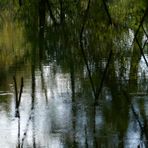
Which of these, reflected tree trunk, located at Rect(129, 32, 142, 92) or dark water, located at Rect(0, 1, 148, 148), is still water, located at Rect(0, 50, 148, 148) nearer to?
dark water, located at Rect(0, 1, 148, 148)

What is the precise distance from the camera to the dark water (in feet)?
22.2

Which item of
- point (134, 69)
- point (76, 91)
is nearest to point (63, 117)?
point (76, 91)

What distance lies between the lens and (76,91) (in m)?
9.12

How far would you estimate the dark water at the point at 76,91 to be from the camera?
22.2 ft

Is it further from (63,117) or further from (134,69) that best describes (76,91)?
(134,69)

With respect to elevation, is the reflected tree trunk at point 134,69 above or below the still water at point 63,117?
above

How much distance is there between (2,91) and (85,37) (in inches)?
286

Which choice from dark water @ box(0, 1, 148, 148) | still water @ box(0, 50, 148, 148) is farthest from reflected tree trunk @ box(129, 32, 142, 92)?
still water @ box(0, 50, 148, 148)

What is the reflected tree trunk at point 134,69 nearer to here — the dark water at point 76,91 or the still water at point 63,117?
the dark water at point 76,91

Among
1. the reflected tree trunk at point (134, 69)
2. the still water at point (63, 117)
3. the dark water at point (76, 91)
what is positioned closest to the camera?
the still water at point (63, 117)

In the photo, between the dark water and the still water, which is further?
the dark water

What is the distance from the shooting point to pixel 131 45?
47.1ft

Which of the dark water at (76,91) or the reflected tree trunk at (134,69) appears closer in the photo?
the dark water at (76,91)

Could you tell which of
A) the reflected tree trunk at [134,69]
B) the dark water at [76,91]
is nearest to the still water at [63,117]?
the dark water at [76,91]
